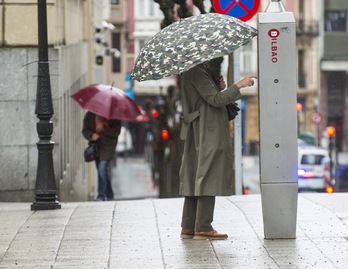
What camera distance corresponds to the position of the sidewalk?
A: 1038 centimetres

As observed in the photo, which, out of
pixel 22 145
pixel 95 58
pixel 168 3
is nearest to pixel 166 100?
pixel 95 58

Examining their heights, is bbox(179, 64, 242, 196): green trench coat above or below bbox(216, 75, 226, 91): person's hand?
below

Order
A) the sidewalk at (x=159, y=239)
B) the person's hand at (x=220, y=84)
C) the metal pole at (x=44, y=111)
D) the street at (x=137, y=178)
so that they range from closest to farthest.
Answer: the sidewalk at (x=159, y=239)
the person's hand at (x=220, y=84)
the metal pole at (x=44, y=111)
the street at (x=137, y=178)

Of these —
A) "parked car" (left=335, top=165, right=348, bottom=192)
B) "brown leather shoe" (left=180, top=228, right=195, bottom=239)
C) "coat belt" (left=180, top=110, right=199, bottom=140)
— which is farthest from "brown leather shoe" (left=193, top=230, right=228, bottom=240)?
"parked car" (left=335, top=165, right=348, bottom=192)

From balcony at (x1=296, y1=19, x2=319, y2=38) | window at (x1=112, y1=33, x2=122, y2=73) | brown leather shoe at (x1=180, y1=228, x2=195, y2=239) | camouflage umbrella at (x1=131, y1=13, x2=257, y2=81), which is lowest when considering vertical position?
brown leather shoe at (x1=180, y1=228, x2=195, y2=239)

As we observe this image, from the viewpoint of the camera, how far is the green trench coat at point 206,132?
11.5 metres

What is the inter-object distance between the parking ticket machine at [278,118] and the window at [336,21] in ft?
219

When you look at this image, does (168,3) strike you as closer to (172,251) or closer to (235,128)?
(235,128)

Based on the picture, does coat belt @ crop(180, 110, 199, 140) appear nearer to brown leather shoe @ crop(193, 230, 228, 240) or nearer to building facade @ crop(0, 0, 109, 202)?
brown leather shoe @ crop(193, 230, 228, 240)

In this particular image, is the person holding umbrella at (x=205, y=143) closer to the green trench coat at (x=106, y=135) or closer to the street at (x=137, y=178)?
the green trench coat at (x=106, y=135)

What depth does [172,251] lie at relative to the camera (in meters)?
11.0

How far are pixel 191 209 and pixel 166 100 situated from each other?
1245 inches

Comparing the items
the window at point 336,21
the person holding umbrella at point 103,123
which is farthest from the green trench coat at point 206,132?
the window at point 336,21

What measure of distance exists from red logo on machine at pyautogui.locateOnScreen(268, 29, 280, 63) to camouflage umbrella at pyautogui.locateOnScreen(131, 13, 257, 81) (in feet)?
0.44
